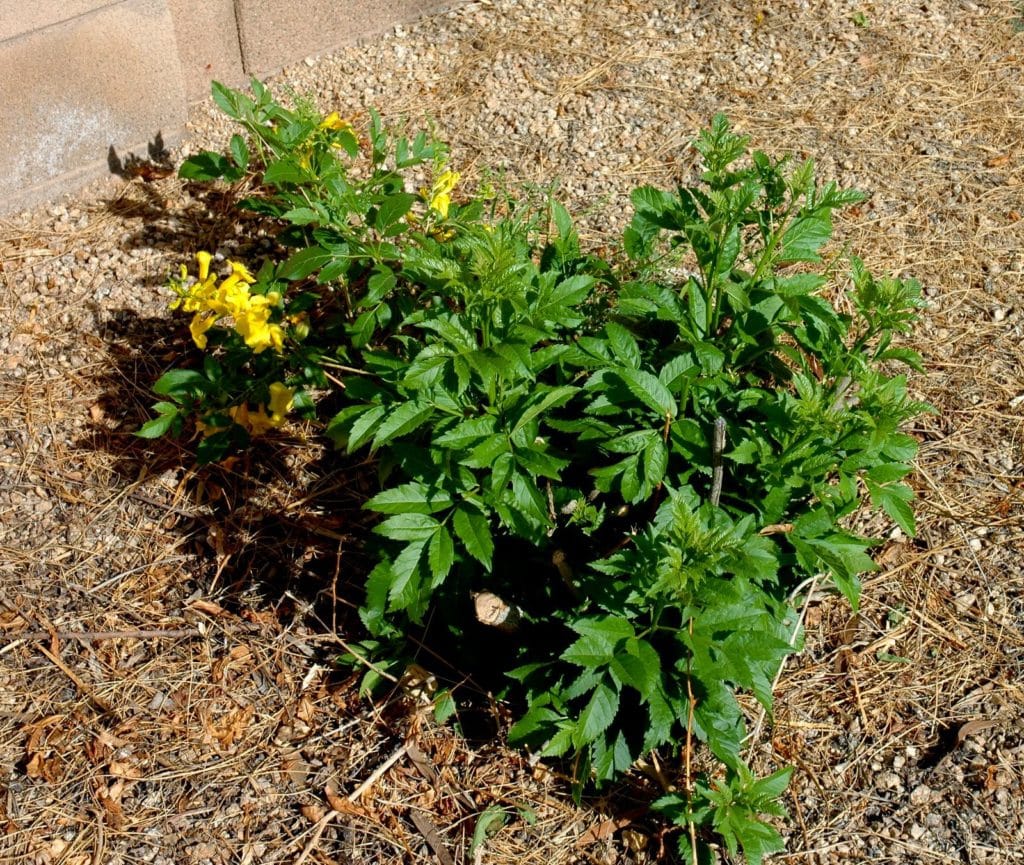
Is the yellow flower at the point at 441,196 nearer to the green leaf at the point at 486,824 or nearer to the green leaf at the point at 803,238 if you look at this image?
the green leaf at the point at 803,238

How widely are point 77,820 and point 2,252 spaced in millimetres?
1924

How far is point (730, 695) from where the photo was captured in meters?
2.11

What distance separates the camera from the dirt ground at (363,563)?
7.69 feet

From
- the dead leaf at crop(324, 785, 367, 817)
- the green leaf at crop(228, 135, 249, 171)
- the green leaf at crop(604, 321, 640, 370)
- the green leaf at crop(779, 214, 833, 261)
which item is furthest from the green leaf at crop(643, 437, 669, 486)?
the green leaf at crop(228, 135, 249, 171)

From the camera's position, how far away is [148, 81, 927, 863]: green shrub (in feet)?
6.72

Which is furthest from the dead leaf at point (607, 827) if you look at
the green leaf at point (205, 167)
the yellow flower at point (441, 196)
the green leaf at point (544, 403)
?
the green leaf at point (205, 167)

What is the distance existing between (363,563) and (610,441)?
0.89 metres

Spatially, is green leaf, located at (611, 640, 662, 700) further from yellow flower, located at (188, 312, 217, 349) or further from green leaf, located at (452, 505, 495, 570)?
yellow flower, located at (188, 312, 217, 349)

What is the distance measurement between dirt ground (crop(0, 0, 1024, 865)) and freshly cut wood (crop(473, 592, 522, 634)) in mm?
279

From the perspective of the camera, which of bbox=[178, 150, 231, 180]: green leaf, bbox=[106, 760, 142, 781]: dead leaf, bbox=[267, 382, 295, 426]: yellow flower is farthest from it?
bbox=[178, 150, 231, 180]: green leaf

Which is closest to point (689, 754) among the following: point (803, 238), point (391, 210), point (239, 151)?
point (803, 238)

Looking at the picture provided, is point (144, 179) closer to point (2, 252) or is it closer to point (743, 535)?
point (2, 252)

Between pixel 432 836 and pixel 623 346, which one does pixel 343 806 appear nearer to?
pixel 432 836

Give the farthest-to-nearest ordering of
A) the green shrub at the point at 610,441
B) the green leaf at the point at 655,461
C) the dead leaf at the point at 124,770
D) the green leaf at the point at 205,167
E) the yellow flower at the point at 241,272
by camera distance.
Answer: the green leaf at the point at 205,167
the yellow flower at the point at 241,272
the dead leaf at the point at 124,770
the green leaf at the point at 655,461
the green shrub at the point at 610,441
